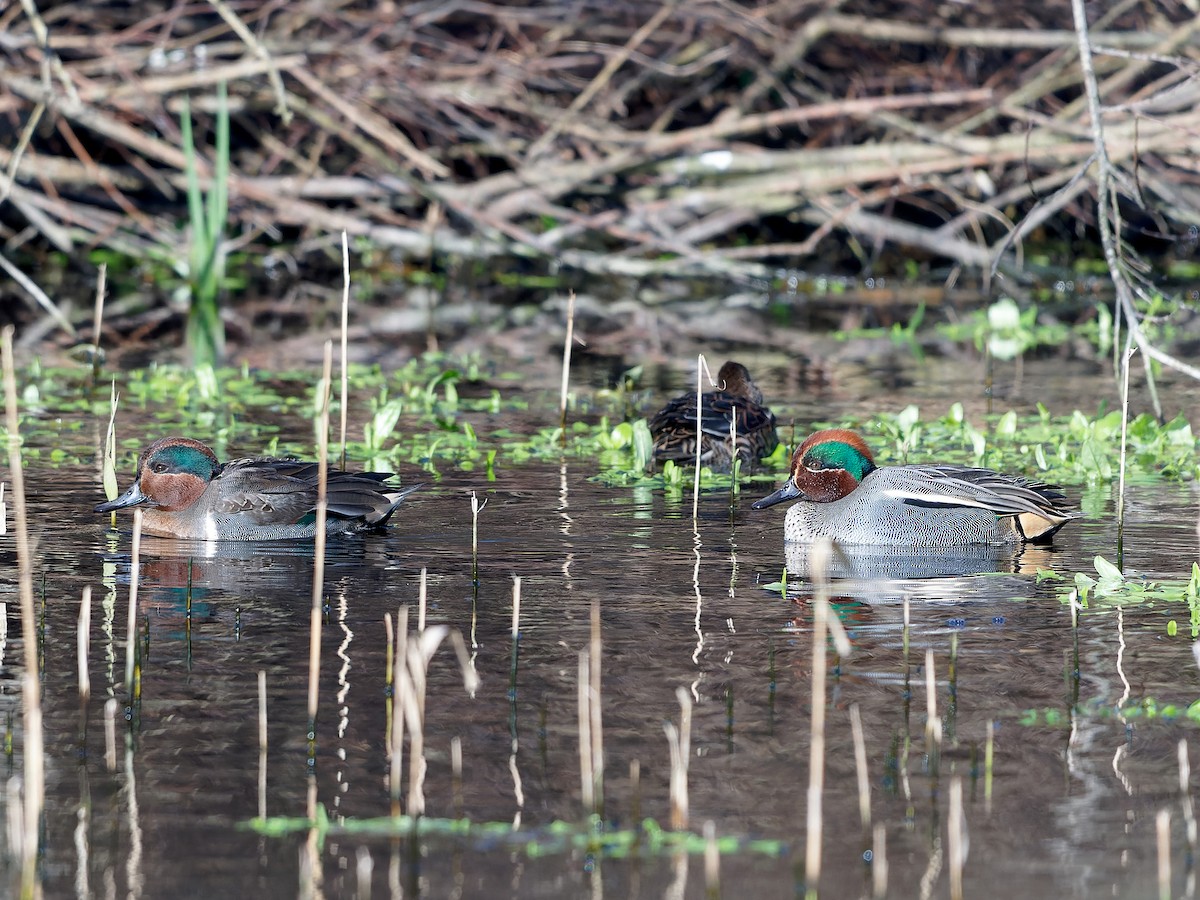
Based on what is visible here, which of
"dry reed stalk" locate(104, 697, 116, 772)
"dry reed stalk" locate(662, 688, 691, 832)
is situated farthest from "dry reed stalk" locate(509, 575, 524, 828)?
"dry reed stalk" locate(104, 697, 116, 772)

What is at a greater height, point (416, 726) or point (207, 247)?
point (207, 247)

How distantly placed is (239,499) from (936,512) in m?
3.12

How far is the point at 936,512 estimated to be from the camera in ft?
28.0

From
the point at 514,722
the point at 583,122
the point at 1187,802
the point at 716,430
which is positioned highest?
the point at 583,122

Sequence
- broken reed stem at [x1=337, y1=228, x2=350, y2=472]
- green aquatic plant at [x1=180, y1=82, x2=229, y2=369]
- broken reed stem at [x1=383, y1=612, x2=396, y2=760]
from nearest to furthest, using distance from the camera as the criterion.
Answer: broken reed stem at [x1=383, y1=612, x2=396, y2=760] < broken reed stem at [x1=337, y1=228, x2=350, y2=472] < green aquatic plant at [x1=180, y1=82, x2=229, y2=369]

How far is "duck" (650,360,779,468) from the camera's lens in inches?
410

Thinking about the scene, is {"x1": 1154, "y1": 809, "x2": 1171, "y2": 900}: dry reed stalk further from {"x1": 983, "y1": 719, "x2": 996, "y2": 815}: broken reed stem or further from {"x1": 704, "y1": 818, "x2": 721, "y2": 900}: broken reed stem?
{"x1": 704, "y1": 818, "x2": 721, "y2": 900}: broken reed stem

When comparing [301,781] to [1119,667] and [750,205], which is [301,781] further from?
[750,205]

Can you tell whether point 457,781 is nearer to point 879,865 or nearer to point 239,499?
point 879,865

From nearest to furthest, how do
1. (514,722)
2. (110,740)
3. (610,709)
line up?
1. (110,740)
2. (514,722)
3. (610,709)

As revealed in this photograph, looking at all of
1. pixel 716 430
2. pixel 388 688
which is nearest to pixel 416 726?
pixel 388 688

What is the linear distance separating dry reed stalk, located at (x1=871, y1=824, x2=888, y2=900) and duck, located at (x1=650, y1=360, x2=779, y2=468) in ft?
17.4

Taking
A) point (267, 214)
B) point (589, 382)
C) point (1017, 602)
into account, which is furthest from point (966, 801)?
point (267, 214)

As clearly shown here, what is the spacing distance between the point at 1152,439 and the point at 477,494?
12.5 ft
